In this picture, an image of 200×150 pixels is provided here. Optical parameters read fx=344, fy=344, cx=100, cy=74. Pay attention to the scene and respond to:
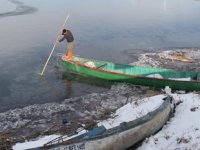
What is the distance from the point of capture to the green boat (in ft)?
50.7

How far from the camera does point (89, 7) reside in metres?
40.8

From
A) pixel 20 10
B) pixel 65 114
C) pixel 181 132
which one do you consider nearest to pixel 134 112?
pixel 181 132

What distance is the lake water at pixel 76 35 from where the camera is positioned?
16.8 m

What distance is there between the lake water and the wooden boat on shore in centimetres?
651

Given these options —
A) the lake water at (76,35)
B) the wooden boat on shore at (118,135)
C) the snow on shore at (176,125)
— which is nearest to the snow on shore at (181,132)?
the snow on shore at (176,125)

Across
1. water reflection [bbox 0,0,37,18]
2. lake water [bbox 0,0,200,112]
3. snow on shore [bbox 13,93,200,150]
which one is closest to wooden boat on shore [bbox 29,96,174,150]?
snow on shore [bbox 13,93,200,150]

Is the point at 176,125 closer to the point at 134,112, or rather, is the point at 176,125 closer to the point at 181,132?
the point at 181,132

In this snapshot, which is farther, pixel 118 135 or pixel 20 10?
pixel 20 10

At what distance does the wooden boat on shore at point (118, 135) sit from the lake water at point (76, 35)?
6509mm

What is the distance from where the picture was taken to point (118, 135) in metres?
8.87

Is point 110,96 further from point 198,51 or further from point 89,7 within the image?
point 89,7

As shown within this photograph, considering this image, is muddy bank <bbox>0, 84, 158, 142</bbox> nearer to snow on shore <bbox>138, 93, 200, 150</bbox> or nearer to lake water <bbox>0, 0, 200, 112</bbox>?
lake water <bbox>0, 0, 200, 112</bbox>

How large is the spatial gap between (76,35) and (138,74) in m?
11.0

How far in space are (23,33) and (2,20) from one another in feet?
17.4
